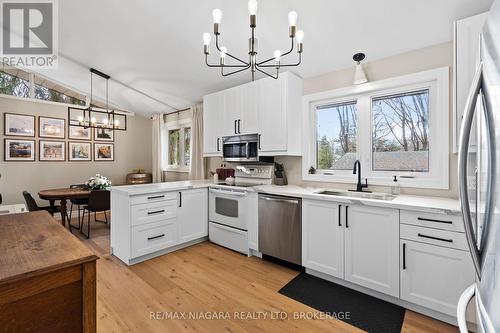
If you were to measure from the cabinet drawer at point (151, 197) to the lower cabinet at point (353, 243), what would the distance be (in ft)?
5.63

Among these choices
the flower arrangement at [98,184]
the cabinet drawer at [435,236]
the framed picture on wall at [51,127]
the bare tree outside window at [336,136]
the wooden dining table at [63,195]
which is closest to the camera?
the cabinet drawer at [435,236]

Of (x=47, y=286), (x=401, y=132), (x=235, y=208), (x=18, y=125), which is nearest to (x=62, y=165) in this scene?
(x=18, y=125)

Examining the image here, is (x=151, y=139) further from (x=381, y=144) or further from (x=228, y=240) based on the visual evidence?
(x=381, y=144)

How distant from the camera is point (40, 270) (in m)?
0.85

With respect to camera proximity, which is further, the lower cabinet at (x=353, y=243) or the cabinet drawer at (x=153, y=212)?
the cabinet drawer at (x=153, y=212)

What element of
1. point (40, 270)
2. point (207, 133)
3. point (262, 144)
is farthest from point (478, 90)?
point (207, 133)

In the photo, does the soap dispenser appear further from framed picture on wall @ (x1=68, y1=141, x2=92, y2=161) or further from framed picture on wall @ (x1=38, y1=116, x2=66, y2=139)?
framed picture on wall @ (x1=38, y1=116, x2=66, y2=139)

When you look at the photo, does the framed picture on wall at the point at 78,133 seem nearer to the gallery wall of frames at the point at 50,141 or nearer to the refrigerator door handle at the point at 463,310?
the gallery wall of frames at the point at 50,141

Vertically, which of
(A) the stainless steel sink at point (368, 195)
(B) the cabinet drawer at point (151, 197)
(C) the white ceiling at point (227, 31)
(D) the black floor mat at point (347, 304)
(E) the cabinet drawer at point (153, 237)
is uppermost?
(C) the white ceiling at point (227, 31)

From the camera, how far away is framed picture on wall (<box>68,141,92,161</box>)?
5.06m

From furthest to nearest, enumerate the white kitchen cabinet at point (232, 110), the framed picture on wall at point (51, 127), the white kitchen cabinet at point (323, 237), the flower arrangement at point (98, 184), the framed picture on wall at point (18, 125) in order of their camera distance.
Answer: the framed picture on wall at point (51, 127), the framed picture on wall at point (18, 125), the flower arrangement at point (98, 184), the white kitchen cabinet at point (232, 110), the white kitchen cabinet at point (323, 237)

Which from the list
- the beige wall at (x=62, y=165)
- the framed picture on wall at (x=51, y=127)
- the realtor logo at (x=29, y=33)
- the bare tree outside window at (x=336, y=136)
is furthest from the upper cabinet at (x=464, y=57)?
the framed picture on wall at (x=51, y=127)

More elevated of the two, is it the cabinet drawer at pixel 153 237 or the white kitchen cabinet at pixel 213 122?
the white kitchen cabinet at pixel 213 122

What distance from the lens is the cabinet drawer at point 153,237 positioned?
9.20 ft
